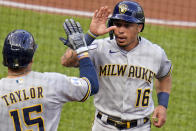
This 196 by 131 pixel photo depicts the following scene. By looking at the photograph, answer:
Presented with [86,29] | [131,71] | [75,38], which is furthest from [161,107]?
[86,29]

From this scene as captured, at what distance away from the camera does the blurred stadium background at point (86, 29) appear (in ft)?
28.0

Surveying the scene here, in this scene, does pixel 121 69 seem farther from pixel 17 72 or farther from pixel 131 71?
pixel 17 72

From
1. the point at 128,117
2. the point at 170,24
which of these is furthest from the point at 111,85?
the point at 170,24

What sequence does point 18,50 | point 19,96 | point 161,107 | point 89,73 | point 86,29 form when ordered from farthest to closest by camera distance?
point 86,29
point 161,107
point 89,73
point 18,50
point 19,96

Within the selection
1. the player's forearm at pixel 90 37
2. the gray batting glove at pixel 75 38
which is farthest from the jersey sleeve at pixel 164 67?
the gray batting glove at pixel 75 38

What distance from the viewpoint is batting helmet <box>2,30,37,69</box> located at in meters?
4.15

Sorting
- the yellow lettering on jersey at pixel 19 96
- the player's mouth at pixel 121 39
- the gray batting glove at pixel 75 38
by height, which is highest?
the gray batting glove at pixel 75 38

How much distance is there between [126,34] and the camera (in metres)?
5.26

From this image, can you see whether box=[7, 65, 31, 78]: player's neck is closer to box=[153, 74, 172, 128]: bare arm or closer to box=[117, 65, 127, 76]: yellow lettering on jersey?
box=[117, 65, 127, 76]: yellow lettering on jersey

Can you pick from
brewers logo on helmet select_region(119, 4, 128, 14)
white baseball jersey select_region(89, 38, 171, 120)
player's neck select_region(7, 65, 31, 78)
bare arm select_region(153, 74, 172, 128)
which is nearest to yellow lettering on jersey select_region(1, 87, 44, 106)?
player's neck select_region(7, 65, 31, 78)

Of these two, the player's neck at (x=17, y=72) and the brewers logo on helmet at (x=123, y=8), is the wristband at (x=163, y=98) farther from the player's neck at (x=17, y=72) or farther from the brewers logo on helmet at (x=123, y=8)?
the player's neck at (x=17, y=72)

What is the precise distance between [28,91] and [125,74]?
59.4 inches

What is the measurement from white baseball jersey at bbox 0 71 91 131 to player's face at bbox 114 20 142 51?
46.7 inches

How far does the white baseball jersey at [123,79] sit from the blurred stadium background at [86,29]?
2744mm
